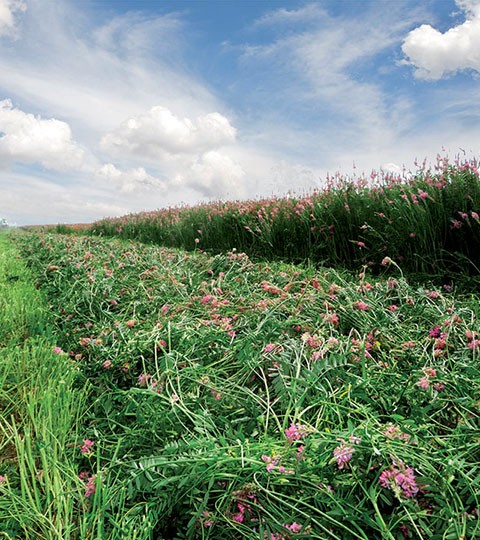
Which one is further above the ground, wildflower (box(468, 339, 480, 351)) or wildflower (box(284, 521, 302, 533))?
wildflower (box(468, 339, 480, 351))

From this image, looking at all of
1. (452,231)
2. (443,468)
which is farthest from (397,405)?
(452,231)

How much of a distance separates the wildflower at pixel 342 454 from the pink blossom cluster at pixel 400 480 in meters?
0.11

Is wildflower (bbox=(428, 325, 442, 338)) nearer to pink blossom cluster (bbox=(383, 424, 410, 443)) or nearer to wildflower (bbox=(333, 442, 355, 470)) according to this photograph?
pink blossom cluster (bbox=(383, 424, 410, 443))

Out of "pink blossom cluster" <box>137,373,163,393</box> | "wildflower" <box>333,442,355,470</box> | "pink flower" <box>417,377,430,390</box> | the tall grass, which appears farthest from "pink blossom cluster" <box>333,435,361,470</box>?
the tall grass

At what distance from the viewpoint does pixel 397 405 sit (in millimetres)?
1787

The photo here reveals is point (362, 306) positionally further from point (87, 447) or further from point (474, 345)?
point (87, 447)

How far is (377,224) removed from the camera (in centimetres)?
526

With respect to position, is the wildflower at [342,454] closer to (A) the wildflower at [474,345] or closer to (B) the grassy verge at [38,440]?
(B) the grassy verge at [38,440]

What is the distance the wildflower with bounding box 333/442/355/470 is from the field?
12mm

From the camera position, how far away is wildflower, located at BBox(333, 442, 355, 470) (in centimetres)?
126

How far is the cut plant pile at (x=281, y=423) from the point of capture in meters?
1.29

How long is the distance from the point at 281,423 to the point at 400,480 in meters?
0.58

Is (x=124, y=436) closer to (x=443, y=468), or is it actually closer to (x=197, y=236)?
(x=443, y=468)

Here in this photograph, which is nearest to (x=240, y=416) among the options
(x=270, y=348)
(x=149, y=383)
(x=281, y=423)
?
(x=281, y=423)
